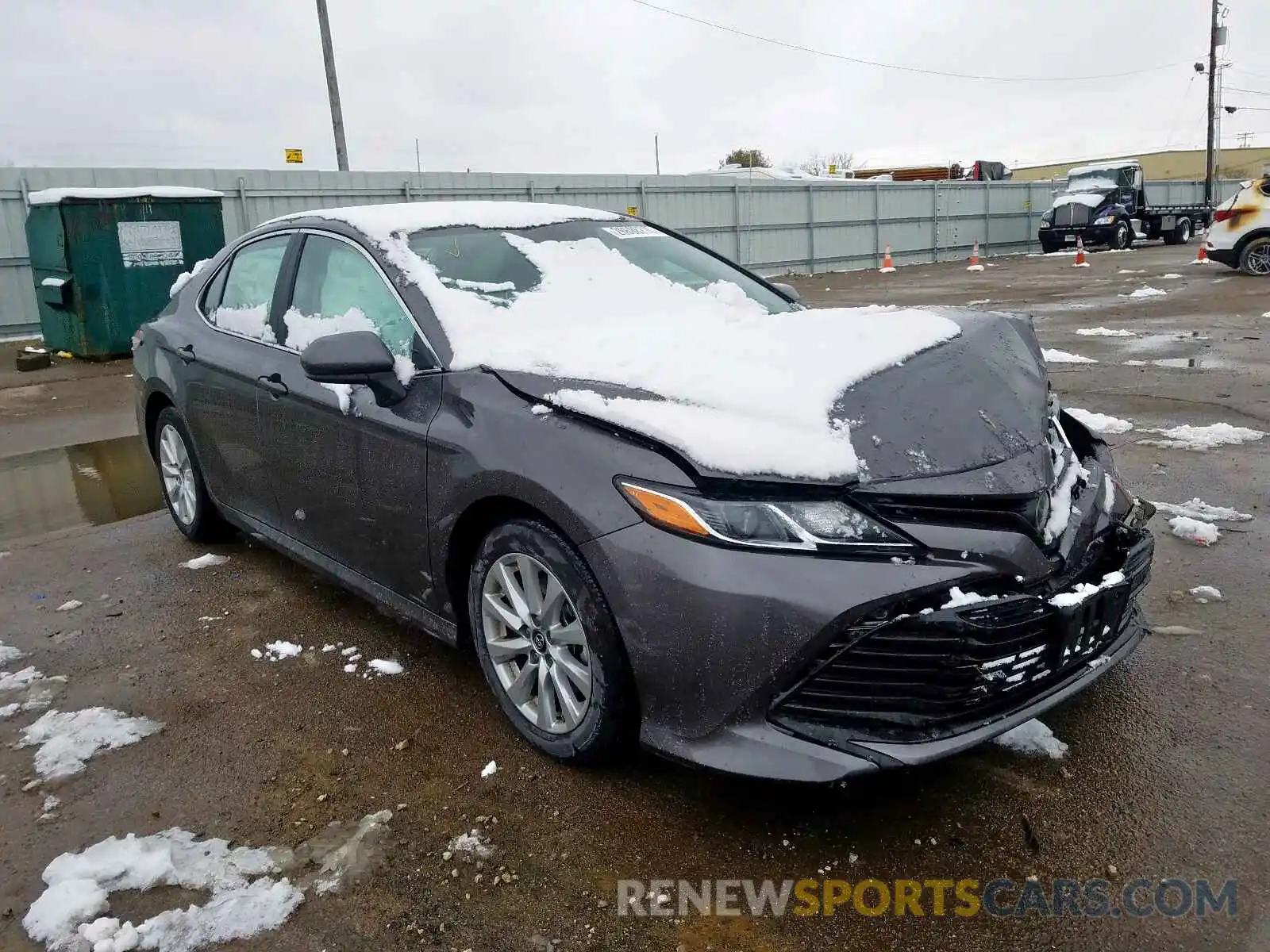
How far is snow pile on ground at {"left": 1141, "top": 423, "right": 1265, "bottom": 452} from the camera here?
19.0 feet

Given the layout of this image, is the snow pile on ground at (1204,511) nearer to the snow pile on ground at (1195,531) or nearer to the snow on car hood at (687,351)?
the snow pile on ground at (1195,531)

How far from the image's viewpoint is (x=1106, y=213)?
88.6 ft

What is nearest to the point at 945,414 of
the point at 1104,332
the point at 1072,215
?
the point at 1104,332

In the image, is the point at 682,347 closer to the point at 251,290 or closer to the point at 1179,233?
the point at 251,290

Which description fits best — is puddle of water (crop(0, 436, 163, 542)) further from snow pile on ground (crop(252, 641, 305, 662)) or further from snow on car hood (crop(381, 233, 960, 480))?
snow on car hood (crop(381, 233, 960, 480))

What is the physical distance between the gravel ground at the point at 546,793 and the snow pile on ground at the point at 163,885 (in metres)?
0.05

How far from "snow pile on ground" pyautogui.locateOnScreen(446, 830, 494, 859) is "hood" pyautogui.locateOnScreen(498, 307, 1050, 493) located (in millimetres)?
1069

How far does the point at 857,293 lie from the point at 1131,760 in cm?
1689

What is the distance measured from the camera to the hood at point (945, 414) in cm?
230

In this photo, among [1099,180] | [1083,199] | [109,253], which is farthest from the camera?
[1099,180]

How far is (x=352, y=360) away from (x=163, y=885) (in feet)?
4.95

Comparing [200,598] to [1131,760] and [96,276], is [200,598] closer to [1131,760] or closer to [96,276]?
[1131,760]

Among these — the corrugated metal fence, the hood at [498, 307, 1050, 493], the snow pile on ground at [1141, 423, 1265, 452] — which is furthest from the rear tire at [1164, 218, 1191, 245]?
the hood at [498, 307, 1050, 493]

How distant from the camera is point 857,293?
18688 millimetres
